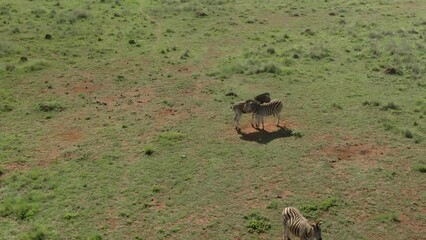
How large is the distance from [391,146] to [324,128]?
3690mm

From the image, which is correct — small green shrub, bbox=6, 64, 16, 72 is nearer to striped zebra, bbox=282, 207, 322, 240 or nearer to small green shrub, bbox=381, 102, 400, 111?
striped zebra, bbox=282, 207, 322, 240

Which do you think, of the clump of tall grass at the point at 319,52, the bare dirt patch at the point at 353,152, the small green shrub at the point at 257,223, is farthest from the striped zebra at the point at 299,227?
the clump of tall grass at the point at 319,52

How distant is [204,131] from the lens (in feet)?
85.5

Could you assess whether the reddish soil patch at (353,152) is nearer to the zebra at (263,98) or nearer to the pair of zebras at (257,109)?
the pair of zebras at (257,109)

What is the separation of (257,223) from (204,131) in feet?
28.5

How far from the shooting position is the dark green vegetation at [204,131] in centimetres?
1905

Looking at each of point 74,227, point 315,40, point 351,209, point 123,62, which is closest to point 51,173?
point 74,227

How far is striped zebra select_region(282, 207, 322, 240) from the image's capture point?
15453 millimetres

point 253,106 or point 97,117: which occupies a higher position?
point 253,106

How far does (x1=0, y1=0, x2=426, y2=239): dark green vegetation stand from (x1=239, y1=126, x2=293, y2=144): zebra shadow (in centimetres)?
7

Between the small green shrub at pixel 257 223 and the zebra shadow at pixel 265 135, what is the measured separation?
653 centimetres

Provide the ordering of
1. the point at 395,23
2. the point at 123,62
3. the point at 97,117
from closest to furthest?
the point at 97,117 < the point at 123,62 < the point at 395,23

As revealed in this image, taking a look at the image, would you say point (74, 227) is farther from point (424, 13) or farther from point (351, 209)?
point (424, 13)

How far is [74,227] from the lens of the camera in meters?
18.4
